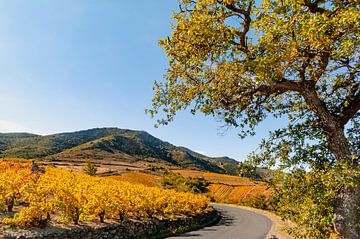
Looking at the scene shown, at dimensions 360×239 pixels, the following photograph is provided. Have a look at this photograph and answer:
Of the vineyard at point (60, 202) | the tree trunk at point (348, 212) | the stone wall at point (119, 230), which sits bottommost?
the stone wall at point (119, 230)

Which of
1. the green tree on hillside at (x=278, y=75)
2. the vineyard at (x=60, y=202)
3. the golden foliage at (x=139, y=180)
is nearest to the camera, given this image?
the green tree on hillside at (x=278, y=75)

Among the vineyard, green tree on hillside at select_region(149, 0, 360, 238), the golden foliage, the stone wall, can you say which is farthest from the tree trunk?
the golden foliage

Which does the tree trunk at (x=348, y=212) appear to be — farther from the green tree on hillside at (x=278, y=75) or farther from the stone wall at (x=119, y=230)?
the stone wall at (x=119, y=230)

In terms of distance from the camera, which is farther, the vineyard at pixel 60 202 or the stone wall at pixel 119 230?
the vineyard at pixel 60 202

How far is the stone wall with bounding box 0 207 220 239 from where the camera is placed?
1245 centimetres

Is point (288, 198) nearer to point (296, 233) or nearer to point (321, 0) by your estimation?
point (296, 233)

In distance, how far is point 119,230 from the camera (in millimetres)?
17406

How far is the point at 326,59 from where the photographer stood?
29.8 ft

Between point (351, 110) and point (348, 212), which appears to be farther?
point (351, 110)

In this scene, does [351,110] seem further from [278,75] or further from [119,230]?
[119,230]

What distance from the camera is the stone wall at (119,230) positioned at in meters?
12.4

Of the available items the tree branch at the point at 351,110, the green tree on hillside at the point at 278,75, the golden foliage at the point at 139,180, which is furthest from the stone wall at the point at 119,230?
the golden foliage at the point at 139,180

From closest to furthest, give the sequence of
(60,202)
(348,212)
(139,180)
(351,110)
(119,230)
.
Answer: (348,212) → (351,110) → (60,202) → (119,230) → (139,180)

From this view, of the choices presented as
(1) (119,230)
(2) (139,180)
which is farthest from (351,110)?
(2) (139,180)
